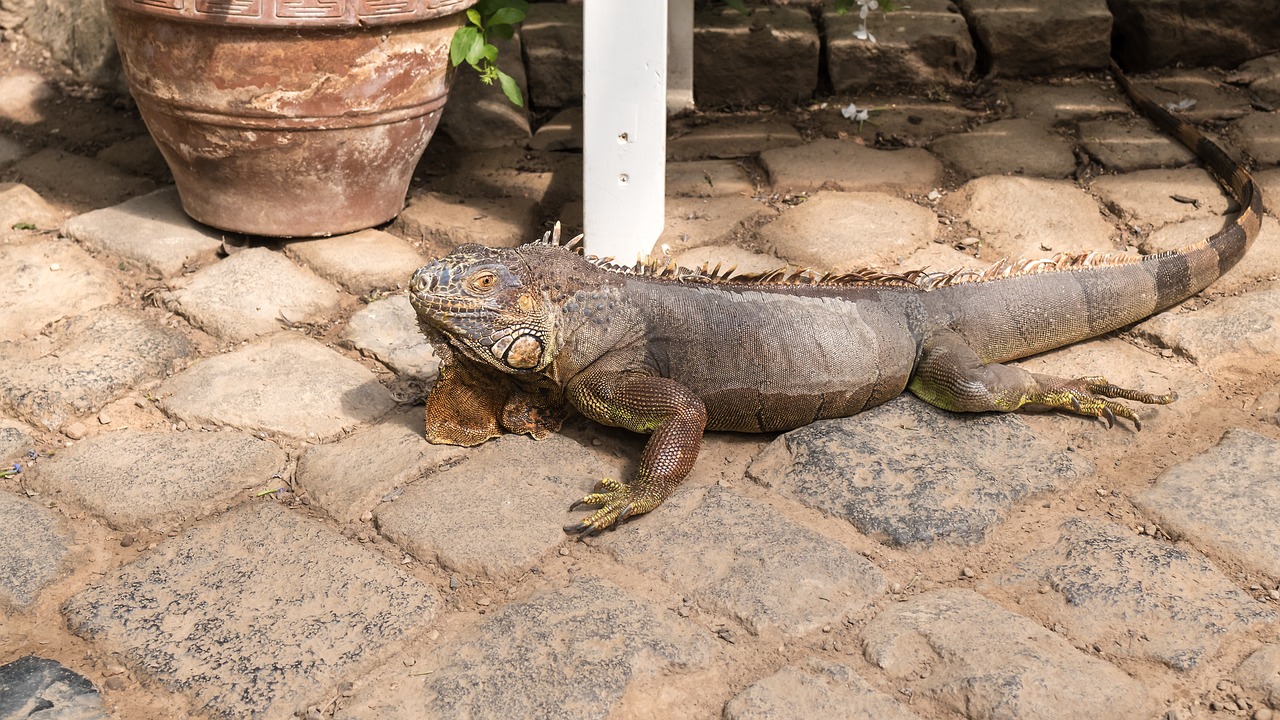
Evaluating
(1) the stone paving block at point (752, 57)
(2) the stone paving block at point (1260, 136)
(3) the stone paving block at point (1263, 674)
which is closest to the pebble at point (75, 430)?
(3) the stone paving block at point (1263, 674)

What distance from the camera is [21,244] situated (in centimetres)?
430

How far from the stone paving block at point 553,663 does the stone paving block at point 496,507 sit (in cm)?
19

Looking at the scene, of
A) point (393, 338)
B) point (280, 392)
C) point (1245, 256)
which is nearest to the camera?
point (280, 392)

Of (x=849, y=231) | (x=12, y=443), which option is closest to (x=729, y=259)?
(x=849, y=231)

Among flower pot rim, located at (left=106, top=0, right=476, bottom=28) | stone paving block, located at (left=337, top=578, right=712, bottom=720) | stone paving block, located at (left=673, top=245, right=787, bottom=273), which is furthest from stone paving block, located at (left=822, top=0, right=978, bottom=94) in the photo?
stone paving block, located at (left=337, top=578, right=712, bottom=720)

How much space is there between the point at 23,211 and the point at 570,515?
2.88 meters

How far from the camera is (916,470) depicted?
305 centimetres

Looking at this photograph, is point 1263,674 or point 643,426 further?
point 643,426

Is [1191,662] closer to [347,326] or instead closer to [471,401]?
[471,401]

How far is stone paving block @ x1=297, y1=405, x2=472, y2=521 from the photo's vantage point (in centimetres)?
297

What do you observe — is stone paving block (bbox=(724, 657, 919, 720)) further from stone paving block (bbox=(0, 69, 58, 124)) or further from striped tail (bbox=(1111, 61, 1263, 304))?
stone paving block (bbox=(0, 69, 58, 124))

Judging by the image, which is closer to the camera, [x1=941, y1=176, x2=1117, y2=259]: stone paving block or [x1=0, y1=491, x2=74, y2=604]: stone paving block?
[x1=0, y1=491, x2=74, y2=604]: stone paving block

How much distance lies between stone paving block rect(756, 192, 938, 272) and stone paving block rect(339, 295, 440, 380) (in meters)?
1.29

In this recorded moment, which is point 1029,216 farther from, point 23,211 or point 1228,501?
point 23,211
